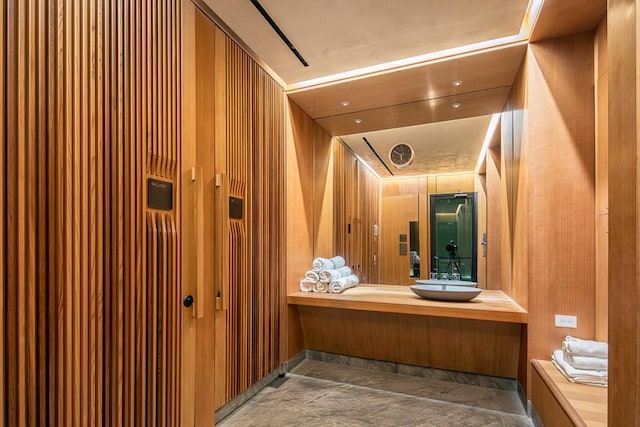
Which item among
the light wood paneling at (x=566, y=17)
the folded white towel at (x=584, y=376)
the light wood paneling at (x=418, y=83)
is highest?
the light wood paneling at (x=566, y=17)

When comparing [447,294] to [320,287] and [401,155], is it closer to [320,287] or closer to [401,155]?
[320,287]

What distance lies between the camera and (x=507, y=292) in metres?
3.33

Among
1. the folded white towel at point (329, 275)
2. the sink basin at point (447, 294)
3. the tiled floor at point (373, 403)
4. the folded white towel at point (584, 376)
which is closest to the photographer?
the folded white towel at point (584, 376)

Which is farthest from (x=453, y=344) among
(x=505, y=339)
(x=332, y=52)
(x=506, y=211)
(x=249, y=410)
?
(x=332, y=52)

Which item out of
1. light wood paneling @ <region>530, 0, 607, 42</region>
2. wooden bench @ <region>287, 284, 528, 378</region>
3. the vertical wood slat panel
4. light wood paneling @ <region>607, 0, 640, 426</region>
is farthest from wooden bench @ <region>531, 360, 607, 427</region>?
the vertical wood slat panel

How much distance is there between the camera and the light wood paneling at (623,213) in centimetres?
101

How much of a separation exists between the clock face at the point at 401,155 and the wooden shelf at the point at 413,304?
4.86ft

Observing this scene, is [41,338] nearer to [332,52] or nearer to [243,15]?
[243,15]

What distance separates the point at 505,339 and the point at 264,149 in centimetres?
277

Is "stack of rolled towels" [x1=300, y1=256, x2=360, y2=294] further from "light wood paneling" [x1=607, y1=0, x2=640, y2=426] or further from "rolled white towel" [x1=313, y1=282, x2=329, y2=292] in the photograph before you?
"light wood paneling" [x1=607, y1=0, x2=640, y2=426]

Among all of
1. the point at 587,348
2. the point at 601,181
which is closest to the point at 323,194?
the point at 601,181

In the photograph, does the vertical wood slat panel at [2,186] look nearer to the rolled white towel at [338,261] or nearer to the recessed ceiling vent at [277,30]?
the recessed ceiling vent at [277,30]

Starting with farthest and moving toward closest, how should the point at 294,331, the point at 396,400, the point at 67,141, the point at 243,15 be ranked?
the point at 294,331, the point at 396,400, the point at 243,15, the point at 67,141

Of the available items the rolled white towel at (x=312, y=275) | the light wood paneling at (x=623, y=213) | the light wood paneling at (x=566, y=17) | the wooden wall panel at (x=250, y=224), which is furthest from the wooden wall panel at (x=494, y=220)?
the light wood paneling at (x=623, y=213)
